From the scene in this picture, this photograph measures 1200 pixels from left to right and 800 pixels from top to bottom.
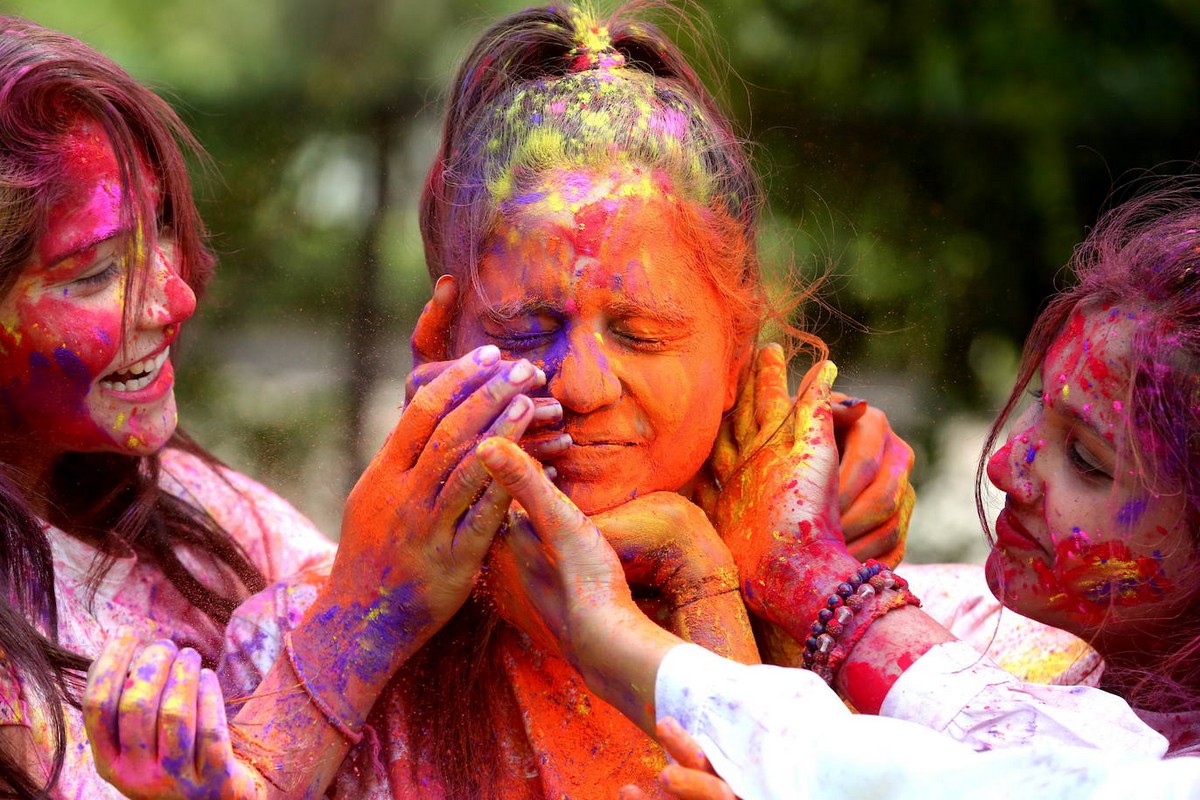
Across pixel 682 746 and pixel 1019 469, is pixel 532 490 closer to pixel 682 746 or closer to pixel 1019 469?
pixel 682 746

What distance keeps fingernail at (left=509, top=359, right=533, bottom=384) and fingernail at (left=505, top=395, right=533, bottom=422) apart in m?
0.02

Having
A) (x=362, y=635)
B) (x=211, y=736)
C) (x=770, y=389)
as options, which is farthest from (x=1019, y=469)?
(x=211, y=736)

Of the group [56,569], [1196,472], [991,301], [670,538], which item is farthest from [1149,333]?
[991,301]

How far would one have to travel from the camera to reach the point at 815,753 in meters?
1.55

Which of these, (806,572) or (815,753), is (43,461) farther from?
(815,753)

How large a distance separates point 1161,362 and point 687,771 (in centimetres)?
84

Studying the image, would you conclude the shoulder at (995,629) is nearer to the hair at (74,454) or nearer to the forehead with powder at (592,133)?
the forehead with powder at (592,133)

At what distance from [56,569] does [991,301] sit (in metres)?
2.71

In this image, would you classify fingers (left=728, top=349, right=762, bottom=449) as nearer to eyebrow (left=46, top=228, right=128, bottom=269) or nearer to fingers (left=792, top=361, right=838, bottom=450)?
fingers (left=792, top=361, right=838, bottom=450)

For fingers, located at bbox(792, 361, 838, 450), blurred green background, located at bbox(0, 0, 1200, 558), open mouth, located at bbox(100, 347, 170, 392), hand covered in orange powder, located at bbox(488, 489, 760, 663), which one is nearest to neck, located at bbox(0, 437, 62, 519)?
open mouth, located at bbox(100, 347, 170, 392)

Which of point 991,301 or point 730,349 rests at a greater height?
point 730,349

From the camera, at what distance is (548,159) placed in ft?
6.57

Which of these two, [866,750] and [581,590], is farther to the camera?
[581,590]

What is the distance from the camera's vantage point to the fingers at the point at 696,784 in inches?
61.4
